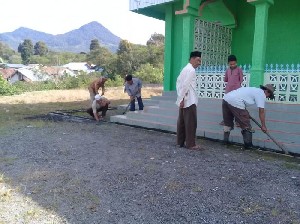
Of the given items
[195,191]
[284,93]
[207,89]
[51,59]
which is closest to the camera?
[195,191]

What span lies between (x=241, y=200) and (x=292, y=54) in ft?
20.3

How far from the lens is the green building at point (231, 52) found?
5.85 meters

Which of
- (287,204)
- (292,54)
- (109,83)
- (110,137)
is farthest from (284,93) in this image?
(109,83)

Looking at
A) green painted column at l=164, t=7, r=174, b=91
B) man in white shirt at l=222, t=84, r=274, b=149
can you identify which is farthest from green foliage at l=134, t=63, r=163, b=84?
man in white shirt at l=222, t=84, r=274, b=149

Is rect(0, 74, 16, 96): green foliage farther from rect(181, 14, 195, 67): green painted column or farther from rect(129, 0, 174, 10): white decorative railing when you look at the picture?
rect(181, 14, 195, 67): green painted column

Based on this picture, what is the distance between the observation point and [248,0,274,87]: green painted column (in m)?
6.24

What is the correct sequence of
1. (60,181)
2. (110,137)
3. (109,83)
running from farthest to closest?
1. (109,83)
2. (110,137)
3. (60,181)

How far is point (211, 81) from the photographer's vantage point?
7.23 metres

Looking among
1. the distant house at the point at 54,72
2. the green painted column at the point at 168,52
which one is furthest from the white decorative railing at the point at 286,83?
the distant house at the point at 54,72

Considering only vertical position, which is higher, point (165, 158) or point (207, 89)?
point (207, 89)

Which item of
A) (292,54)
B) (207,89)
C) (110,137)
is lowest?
(110,137)

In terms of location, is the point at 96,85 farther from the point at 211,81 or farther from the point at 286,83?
the point at 286,83

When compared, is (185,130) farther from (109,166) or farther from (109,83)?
(109,83)

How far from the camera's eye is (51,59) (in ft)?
312
